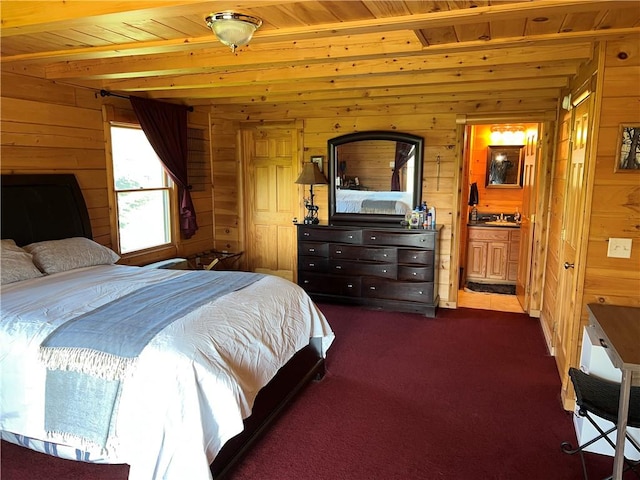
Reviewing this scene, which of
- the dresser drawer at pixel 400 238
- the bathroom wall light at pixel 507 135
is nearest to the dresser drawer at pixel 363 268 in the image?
the dresser drawer at pixel 400 238

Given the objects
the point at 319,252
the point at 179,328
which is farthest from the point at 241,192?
the point at 179,328

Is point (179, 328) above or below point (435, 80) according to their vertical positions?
below

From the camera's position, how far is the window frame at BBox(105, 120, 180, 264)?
169 inches

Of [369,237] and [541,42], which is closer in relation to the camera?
[541,42]

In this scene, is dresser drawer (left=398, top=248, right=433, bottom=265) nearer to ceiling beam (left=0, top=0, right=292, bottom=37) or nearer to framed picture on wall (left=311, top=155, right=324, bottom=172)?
framed picture on wall (left=311, top=155, right=324, bottom=172)

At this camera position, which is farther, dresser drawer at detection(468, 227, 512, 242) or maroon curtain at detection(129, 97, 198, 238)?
dresser drawer at detection(468, 227, 512, 242)

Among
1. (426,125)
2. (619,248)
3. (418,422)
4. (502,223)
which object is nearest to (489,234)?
(502,223)

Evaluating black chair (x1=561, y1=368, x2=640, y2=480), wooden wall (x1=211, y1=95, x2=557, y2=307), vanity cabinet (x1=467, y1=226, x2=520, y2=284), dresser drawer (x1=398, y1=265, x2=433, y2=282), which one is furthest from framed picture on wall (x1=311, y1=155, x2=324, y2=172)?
black chair (x1=561, y1=368, x2=640, y2=480)

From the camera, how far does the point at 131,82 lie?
4.08 meters

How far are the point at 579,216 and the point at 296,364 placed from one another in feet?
6.78

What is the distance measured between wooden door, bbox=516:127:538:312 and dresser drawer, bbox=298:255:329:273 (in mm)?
2240

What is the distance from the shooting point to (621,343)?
2.10m

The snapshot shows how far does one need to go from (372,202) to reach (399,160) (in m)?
0.56

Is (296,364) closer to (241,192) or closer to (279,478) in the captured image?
(279,478)
